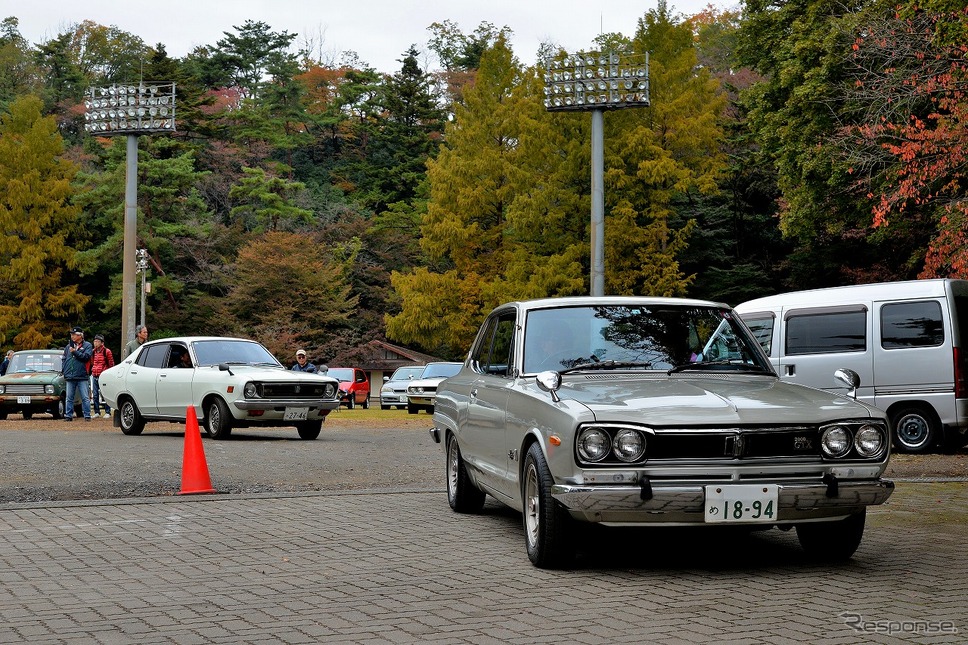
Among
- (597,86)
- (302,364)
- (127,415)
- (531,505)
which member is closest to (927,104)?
(302,364)

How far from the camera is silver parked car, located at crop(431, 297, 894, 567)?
6660 millimetres

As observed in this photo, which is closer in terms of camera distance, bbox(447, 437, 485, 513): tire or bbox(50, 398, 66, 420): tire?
bbox(447, 437, 485, 513): tire

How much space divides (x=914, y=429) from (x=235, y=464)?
9.50 metres

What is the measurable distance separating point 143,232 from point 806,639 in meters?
64.6

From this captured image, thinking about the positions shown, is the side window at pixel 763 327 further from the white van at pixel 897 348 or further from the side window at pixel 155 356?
the side window at pixel 155 356

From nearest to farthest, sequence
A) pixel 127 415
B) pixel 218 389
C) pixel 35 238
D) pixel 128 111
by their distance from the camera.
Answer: pixel 218 389, pixel 127 415, pixel 128 111, pixel 35 238

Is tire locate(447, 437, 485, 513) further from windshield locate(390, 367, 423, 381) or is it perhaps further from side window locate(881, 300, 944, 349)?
windshield locate(390, 367, 423, 381)

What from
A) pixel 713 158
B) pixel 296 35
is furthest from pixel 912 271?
pixel 296 35

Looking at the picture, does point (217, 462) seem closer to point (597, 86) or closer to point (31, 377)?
point (31, 377)

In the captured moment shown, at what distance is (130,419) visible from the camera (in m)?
21.2

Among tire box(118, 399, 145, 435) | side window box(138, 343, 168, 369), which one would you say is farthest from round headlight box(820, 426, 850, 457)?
tire box(118, 399, 145, 435)

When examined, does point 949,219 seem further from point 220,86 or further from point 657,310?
point 220,86

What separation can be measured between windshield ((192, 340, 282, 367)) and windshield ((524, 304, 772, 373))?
490 inches

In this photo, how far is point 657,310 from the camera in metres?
8.59
